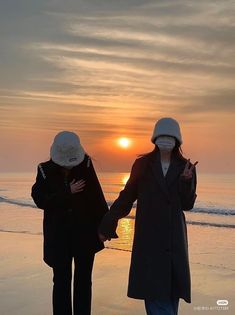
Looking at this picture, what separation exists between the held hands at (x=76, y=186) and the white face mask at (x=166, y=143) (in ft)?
2.92

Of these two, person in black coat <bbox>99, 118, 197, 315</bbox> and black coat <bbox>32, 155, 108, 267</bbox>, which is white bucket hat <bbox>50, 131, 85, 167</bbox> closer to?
black coat <bbox>32, 155, 108, 267</bbox>

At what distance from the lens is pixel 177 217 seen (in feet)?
11.7

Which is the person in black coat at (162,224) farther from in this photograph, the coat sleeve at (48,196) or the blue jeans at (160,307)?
the coat sleeve at (48,196)

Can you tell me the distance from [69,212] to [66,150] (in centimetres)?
57

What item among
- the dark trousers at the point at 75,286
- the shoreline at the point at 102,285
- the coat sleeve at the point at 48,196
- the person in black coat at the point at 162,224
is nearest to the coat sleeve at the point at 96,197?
the coat sleeve at the point at 48,196

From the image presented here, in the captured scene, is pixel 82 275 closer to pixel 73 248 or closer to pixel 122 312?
pixel 73 248

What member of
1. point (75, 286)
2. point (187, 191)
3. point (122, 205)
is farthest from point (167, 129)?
point (75, 286)

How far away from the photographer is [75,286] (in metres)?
4.24

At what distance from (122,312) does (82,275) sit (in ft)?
4.71

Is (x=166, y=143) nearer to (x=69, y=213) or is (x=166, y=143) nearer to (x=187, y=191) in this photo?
(x=187, y=191)

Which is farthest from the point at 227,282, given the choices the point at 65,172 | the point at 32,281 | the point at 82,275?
the point at 65,172

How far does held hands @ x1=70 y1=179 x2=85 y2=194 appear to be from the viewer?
13.3 feet

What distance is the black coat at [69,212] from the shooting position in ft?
13.4

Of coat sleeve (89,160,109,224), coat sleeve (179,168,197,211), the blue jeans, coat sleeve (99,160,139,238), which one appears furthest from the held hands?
the blue jeans
